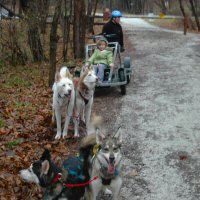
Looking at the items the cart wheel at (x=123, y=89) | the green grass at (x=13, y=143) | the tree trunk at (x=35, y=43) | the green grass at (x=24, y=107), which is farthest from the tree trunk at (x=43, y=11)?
the green grass at (x=13, y=143)

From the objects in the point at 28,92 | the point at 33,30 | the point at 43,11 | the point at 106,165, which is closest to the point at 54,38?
the point at 28,92

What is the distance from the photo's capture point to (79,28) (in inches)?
622

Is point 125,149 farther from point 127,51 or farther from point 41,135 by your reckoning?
point 127,51

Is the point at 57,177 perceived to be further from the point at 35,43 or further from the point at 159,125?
the point at 35,43

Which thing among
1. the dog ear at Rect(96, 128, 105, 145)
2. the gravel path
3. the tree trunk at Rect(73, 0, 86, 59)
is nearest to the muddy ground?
the gravel path

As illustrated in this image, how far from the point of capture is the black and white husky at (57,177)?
4.68 m

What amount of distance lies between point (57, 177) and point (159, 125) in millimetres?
4202

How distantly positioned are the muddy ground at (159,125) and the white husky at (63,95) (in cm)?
123

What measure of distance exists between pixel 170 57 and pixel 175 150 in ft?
34.6

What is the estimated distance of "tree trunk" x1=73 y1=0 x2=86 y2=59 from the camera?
1539 cm

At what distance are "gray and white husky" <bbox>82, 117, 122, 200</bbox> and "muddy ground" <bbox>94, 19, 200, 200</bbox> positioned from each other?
784 mm

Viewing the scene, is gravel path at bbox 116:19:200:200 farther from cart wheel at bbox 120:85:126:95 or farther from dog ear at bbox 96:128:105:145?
dog ear at bbox 96:128:105:145

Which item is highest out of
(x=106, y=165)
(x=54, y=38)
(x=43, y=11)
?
(x=43, y=11)

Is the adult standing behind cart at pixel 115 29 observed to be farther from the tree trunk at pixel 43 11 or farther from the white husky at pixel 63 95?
the white husky at pixel 63 95
